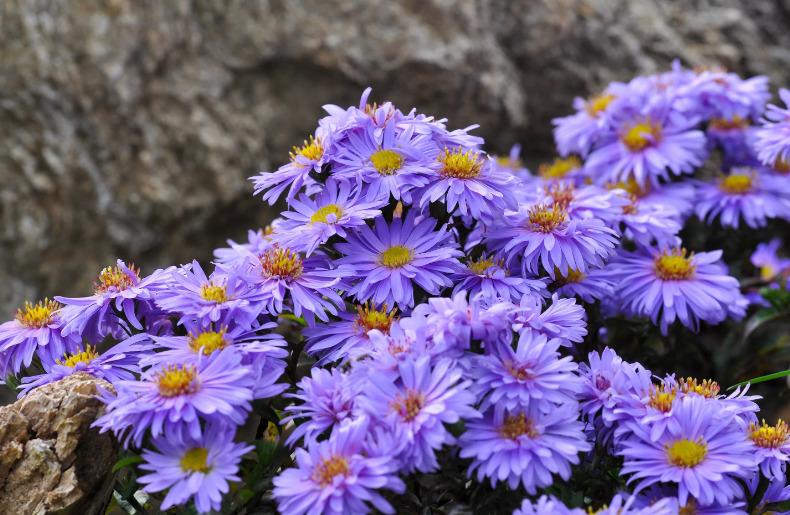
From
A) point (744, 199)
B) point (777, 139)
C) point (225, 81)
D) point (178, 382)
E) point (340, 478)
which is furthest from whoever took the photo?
point (225, 81)

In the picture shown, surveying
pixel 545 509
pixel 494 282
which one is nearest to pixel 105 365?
pixel 494 282

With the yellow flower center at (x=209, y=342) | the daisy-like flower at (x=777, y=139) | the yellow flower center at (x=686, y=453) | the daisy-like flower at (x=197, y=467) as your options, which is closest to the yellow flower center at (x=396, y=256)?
the yellow flower center at (x=209, y=342)

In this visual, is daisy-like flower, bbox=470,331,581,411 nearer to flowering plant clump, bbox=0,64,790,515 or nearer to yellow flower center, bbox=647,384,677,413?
flowering plant clump, bbox=0,64,790,515

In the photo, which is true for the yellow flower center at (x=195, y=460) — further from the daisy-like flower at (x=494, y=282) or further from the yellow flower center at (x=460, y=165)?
the yellow flower center at (x=460, y=165)

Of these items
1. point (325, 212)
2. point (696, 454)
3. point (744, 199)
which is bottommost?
point (744, 199)

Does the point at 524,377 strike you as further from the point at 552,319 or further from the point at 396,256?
the point at 396,256
